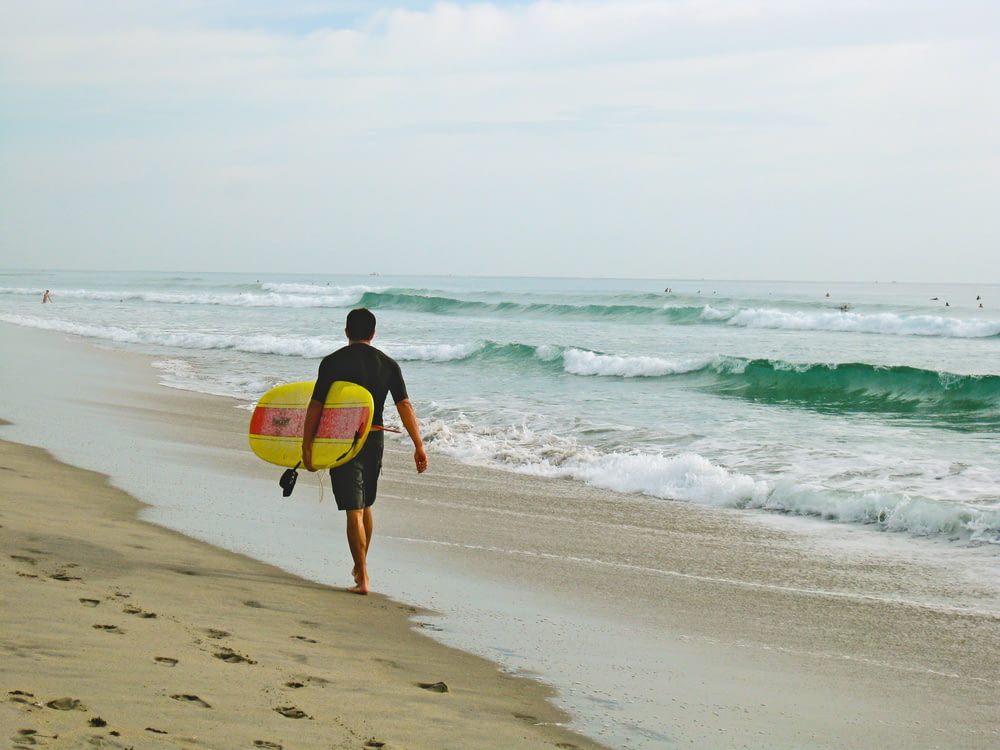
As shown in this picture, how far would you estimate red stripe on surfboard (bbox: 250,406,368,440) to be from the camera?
16.6 feet

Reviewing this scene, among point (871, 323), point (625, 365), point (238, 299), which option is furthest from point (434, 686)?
point (238, 299)

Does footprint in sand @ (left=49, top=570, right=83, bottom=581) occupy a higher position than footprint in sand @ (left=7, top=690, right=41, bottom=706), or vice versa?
footprint in sand @ (left=7, top=690, right=41, bottom=706)

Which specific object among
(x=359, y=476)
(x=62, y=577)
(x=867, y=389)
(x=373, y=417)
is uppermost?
(x=373, y=417)

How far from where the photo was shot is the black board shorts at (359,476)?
519cm

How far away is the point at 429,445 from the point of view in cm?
1180

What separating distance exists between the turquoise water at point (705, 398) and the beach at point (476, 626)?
1045 mm

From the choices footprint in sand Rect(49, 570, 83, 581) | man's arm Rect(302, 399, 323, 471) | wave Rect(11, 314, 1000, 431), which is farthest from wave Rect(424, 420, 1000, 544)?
wave Rect(11, 314, 1000, 431)

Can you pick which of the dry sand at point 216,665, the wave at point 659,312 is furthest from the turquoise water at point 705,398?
the dry sand at point 216,665

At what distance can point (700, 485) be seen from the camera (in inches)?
362

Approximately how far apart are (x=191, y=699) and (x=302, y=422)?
2453 millimetres

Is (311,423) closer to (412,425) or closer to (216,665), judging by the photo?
(412,425)

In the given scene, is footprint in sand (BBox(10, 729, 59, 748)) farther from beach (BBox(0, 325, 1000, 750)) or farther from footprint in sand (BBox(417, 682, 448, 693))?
footprint in sand (BBox(417, 682, 448, 693))

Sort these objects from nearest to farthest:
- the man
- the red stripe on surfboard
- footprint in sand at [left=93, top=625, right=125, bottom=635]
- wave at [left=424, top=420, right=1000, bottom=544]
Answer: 1. footprint in sand at [left=93, top=625, right=125, bottom=635]
2. the red stripe on surfboard
3. the man
4. wave at [left=424, top=420, right=1000, bottom=544]

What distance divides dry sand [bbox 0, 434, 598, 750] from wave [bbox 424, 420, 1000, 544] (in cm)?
485
